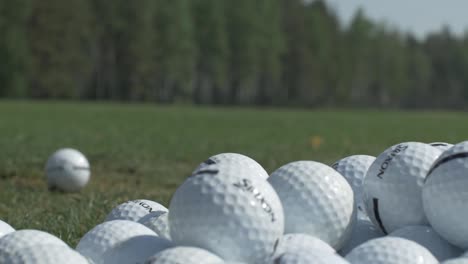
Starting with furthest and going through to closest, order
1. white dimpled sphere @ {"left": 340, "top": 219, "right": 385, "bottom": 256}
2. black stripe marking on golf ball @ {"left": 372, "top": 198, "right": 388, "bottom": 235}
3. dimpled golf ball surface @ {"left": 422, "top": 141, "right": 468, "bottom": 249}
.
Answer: black stripe marking on golf ball @ {"left": 372, "top": 198, "right": 388, "bottom": 235}
white dimpled sphere @ {"left": 340, "top": 219, "right": 385, "bottom": 256}
dimpled golf ball surface @ {"left": 422, "top": 141, "right": 468, "bottom": 249}

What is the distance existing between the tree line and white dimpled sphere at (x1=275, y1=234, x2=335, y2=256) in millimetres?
52430

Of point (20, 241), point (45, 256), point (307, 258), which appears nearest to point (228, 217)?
point (307, 258)

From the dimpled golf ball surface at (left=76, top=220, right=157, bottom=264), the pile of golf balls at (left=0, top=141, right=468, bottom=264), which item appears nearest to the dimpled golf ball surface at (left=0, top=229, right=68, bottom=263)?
the pile of golf balls at (left=0, top=141, right=468, bottom=264)

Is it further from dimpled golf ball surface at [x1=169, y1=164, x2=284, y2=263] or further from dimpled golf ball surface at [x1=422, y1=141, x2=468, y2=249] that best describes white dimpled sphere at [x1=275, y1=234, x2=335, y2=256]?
dimpled golf ball surface at [x1=422, y1=141, x2=468, y2=249]

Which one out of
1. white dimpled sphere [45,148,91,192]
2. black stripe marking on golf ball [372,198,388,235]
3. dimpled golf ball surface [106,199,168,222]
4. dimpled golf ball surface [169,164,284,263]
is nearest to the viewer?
dimpled golf ball surface [169,164,284,263]

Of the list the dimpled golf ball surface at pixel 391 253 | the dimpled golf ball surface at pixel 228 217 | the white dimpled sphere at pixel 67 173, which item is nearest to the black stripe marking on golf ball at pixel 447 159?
the dimpled golf ball surface at pixel 391 253

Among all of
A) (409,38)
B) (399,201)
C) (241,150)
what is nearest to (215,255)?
(399,201)

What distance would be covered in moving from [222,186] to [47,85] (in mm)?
55140

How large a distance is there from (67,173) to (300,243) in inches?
171

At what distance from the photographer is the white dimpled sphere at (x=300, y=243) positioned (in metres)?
2.93

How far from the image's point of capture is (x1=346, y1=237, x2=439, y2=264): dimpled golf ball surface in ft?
8.96

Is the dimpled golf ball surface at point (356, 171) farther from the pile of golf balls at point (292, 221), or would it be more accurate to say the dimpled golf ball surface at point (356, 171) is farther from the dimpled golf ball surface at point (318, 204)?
the dimpled golf ball surface at point (318, 204)

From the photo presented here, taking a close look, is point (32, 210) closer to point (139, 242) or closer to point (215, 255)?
point (139, 242)

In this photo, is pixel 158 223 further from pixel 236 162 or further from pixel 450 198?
pixel 450 198
